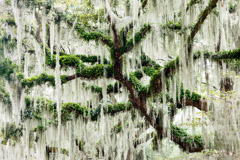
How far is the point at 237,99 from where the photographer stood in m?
4.62

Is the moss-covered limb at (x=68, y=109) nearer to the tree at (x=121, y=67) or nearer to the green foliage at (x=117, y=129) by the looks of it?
the tree at (x=121, y=67)

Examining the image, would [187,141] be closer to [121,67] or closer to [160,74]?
[160,74]

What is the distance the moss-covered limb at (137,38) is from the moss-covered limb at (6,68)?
2328mm

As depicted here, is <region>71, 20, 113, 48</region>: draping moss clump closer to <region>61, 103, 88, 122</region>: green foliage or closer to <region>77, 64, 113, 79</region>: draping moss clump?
<region>77, 64, 113, 79</region>: draping moss clump

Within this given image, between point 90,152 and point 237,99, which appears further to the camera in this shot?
point 90,152

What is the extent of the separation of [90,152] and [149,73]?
138 inches

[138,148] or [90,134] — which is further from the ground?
[90,134]

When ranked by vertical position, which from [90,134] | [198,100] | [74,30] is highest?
[74,30]

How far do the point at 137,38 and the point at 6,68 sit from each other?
278cm

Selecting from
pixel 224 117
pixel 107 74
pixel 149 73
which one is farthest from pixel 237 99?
pixel 107 74

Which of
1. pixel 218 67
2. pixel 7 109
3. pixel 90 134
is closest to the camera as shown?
pixel 218 67

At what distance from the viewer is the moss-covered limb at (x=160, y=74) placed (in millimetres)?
4137

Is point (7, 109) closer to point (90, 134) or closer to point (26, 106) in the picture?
point (26, 106)

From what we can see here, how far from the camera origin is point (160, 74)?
14.0ft
